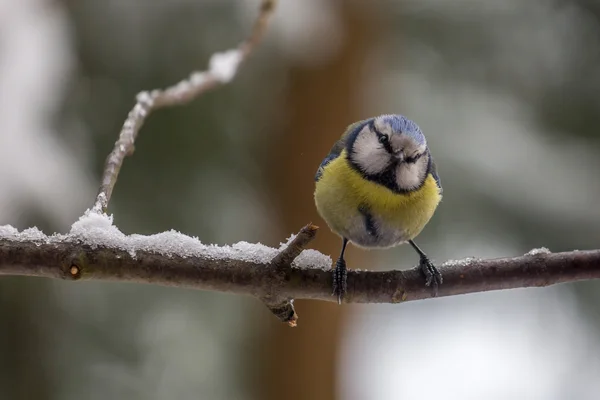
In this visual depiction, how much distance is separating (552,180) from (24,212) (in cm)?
134

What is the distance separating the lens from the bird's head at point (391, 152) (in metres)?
0.63

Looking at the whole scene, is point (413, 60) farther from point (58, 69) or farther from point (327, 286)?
point (327, 286)

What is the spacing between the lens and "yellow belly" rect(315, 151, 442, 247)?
687 millimetres

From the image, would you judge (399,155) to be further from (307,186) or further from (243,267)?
(307,186)

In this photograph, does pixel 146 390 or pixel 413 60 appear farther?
pixel 413 60

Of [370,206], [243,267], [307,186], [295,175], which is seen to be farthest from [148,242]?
[295,175]

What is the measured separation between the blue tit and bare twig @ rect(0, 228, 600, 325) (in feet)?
0.08

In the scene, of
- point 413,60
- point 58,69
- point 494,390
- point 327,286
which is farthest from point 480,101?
point 327,286

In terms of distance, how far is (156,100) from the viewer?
2.71ft

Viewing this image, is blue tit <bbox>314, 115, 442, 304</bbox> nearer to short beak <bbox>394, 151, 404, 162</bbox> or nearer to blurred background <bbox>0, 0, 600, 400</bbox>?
short beak <bbox>394, 151, 404, 162</bbox>

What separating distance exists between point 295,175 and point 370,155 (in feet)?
2.62

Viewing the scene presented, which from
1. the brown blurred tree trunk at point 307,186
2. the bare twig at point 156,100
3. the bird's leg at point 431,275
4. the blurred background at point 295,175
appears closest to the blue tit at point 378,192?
the bird's leg at point 431,275

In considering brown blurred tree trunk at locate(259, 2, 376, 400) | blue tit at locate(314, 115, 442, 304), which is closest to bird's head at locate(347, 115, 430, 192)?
blue tit at locate(314, 115, 442, 304)

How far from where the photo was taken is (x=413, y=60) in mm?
1853
